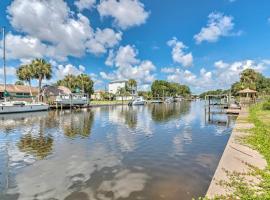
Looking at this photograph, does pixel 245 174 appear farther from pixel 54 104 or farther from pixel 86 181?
pixel 54 104

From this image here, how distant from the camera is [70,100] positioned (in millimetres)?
63594

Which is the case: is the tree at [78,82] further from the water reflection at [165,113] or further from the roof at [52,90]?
the water reflection at [165,113]

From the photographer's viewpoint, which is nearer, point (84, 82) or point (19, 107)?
point (19, 107)

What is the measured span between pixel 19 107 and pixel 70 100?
1774 centimetres

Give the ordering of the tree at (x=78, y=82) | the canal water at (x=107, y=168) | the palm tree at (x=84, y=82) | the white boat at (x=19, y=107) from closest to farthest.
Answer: the canal water at (x=107, y=168)
the white boat at (x=19, y=107)
the palm tree at (x=84, y=82)
the tree at (x=78, y=82)

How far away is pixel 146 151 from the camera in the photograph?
14.7 metres

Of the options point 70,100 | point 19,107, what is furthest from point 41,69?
point 19,107

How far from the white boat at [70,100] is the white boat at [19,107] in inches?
296

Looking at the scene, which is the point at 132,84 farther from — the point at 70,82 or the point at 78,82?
the point at 70,82

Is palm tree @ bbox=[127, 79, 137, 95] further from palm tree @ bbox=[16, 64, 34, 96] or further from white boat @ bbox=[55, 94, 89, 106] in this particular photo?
palm tree @ bbox=[16, 64, 34, 96]

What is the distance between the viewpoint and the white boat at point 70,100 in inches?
2389

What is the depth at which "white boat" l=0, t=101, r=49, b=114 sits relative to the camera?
1741 inches

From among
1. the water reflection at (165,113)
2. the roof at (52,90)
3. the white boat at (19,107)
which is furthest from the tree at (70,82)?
the water reflection at (165,113)

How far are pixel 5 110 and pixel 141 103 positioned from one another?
5722 cm
